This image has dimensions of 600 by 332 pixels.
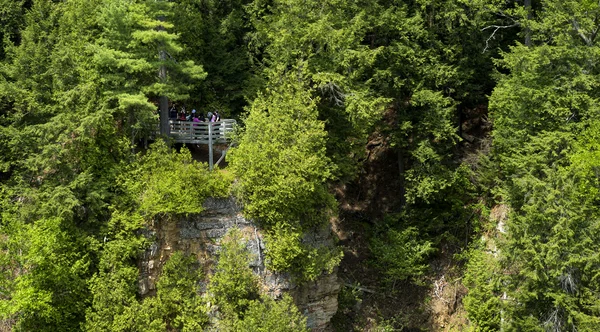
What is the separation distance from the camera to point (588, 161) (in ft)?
71.6

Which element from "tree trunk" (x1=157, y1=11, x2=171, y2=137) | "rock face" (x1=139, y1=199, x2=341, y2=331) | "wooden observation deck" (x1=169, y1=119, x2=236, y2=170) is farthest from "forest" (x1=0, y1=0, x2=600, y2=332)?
"wooden observation deck" (x1=169, y1=119, x2=236, y2=170)

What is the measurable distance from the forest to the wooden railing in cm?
74

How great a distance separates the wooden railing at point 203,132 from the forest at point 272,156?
0.74m

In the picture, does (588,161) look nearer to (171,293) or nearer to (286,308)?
(286,308)

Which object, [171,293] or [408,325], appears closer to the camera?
[171,293]

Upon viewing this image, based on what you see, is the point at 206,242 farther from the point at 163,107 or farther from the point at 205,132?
the point at 163,107

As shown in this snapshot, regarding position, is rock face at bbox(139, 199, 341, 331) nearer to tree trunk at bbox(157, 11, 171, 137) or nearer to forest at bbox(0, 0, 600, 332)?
forest at bbox(0, 0, 600, 332)

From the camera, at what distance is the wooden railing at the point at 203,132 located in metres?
25.8

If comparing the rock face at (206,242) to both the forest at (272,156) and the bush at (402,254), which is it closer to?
the forest at (272,156)

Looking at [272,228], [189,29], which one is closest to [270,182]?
[272,228]

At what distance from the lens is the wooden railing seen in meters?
25.8

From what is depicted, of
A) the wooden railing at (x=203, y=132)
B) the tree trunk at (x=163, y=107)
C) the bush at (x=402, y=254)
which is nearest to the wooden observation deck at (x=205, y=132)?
the wooden railing at (x=203, y=132)

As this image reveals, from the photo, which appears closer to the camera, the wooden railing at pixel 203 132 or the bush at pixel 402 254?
the wooden railing at pixel 203 132

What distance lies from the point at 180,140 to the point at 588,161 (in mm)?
14809
